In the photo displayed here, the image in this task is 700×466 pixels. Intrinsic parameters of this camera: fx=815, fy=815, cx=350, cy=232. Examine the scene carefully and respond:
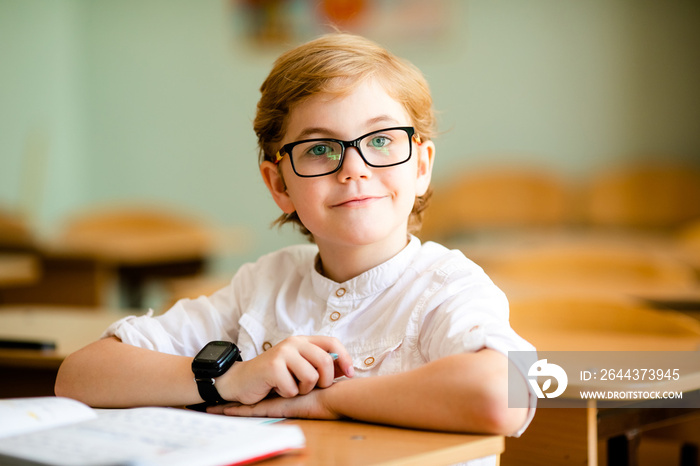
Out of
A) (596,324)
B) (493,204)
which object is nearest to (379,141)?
(596,324)

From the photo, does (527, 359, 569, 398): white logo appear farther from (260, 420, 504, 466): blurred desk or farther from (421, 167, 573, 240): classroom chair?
(421, 167, 573, 240): classroom chair

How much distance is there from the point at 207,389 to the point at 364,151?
41cm

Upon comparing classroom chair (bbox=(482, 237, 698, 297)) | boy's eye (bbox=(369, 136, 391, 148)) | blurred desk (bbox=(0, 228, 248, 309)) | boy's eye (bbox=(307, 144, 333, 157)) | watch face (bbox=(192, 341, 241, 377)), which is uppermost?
blurred desk (bbox=(0, 228, 248, 309))

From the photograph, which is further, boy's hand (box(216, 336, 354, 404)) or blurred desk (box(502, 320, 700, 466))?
blurred desk (box(502, 320, 700, 466))

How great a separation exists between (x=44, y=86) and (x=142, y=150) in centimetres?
82

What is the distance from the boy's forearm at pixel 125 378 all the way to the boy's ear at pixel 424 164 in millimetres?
479

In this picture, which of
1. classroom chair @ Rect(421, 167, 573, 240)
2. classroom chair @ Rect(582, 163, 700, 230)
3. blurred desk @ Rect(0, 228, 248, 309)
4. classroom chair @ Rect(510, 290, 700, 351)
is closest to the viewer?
classroom chair @ Rect(510, 290, 700, 351)

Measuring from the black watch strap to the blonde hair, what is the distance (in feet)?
1.35

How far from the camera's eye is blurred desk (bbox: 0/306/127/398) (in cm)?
159

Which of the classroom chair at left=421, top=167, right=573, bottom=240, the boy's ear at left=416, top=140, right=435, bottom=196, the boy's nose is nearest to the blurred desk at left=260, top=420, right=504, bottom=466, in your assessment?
the boy's nose

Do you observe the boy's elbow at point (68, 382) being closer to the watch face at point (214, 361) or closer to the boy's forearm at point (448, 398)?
the watch face at point (214, 361)

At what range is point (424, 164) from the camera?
54.4 inches

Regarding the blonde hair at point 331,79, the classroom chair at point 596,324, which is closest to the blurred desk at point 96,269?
the classroom chair at point 596,324

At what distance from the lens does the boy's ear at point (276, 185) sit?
54.6 inches
